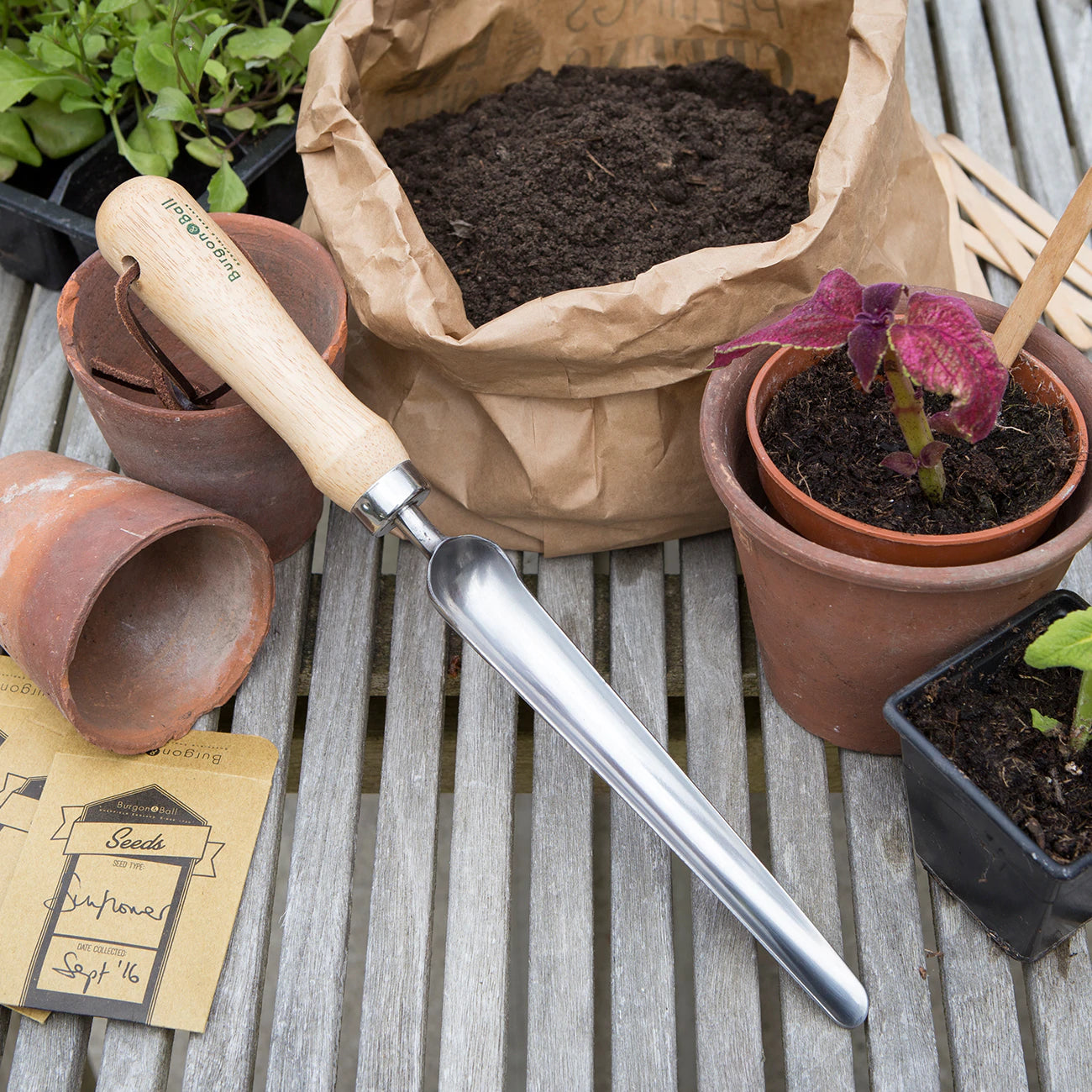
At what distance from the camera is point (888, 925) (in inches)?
30.7

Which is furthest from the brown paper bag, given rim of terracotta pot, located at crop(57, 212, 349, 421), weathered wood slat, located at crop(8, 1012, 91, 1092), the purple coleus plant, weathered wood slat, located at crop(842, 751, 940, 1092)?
weathered wood slat, located at crop(8, 1012, 91, 1092)

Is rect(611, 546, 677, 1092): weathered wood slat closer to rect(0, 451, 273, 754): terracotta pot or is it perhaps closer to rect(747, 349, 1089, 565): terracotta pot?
rect(747, 349, 1089, 565): terracotta pot

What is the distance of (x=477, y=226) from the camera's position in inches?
37.9

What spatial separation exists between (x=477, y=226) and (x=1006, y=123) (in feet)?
2.43

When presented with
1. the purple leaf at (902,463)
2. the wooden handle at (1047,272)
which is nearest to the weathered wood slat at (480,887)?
the purple leaf at (902,463)

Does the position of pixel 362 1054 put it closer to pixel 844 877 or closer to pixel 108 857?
pixel 108 857

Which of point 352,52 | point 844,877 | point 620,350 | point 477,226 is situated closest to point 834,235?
point 620,350

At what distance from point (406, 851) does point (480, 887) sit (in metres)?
0.06

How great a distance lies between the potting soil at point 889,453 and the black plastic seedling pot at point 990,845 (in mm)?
78

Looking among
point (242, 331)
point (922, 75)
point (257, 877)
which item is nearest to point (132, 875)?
point (257, 877)

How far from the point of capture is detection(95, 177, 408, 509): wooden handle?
778mm

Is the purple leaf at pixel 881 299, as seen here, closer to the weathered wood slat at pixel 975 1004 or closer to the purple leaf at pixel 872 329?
the purple leaf at pixel 872 329

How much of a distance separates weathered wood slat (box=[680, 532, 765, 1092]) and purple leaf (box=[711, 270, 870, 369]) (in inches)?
13.3

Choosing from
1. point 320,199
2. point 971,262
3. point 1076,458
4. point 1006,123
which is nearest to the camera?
point 1076,458
